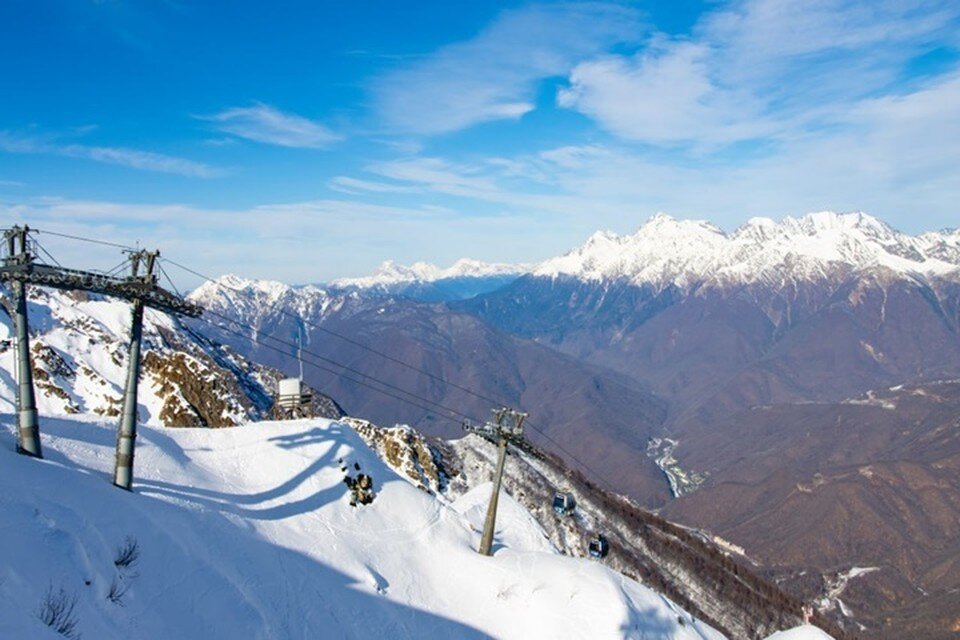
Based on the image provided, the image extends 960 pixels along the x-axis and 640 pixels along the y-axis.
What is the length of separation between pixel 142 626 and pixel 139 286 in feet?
57.7

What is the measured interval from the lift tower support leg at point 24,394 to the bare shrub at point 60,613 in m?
15.0

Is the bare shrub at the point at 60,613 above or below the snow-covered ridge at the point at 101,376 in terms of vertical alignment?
above

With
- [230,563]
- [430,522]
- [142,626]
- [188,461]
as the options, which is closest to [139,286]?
[188,461]

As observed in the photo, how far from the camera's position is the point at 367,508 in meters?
40.3

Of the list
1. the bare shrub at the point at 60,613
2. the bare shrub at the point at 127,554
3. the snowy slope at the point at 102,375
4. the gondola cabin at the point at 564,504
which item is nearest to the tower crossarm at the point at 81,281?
the bare shrub at the point at 127,554

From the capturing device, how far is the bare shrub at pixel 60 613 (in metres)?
16.3

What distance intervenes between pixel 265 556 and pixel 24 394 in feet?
44.6

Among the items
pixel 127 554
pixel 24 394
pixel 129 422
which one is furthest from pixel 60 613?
pixel 24 394

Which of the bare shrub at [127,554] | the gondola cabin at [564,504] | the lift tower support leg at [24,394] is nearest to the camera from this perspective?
the bare shrub at [127,554]

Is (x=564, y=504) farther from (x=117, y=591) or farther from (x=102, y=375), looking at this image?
(x=102, y=375)

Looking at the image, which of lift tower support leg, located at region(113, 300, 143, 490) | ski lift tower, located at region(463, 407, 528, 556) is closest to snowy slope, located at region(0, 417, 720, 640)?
lift tower support leg, located at region(113, 300, 143, 490)

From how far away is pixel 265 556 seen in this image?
30203 mm

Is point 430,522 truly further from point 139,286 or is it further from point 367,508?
point 139,286

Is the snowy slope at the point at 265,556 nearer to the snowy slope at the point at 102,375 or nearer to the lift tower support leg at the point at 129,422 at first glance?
the lift tower support leg at the point at 129,422
